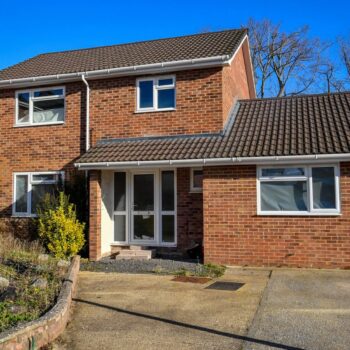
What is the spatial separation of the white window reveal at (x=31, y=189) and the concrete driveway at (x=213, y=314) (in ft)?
16.2

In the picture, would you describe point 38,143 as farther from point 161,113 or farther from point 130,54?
point 130,54

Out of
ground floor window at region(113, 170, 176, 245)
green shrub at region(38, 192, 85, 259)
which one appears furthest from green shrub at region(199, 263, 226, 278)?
green shrub at region(38, 192, 85, 259)

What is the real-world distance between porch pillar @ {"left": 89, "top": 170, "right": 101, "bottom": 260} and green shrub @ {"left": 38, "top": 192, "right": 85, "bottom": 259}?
1.02 feet

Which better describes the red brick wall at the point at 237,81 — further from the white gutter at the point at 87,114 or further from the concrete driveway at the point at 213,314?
the concrete driveway at the point at 213,314

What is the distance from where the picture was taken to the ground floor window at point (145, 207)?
12.3 meters

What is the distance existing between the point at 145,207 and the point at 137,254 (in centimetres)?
144

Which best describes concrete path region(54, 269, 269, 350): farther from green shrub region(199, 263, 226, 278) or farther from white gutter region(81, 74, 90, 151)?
white gutter region(81, 74, 90, 151)

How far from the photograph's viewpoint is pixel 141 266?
34.8 ft

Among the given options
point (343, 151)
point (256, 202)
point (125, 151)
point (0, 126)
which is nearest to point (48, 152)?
point (0, 126)

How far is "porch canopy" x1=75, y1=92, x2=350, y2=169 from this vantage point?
1016 centimetres

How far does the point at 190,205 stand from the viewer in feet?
39.2

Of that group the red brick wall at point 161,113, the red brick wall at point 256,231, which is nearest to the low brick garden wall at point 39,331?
the red brick wall at point 256,231

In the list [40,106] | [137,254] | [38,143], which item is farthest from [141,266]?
[40,106]

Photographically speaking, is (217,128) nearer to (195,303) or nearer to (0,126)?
(195,303)
